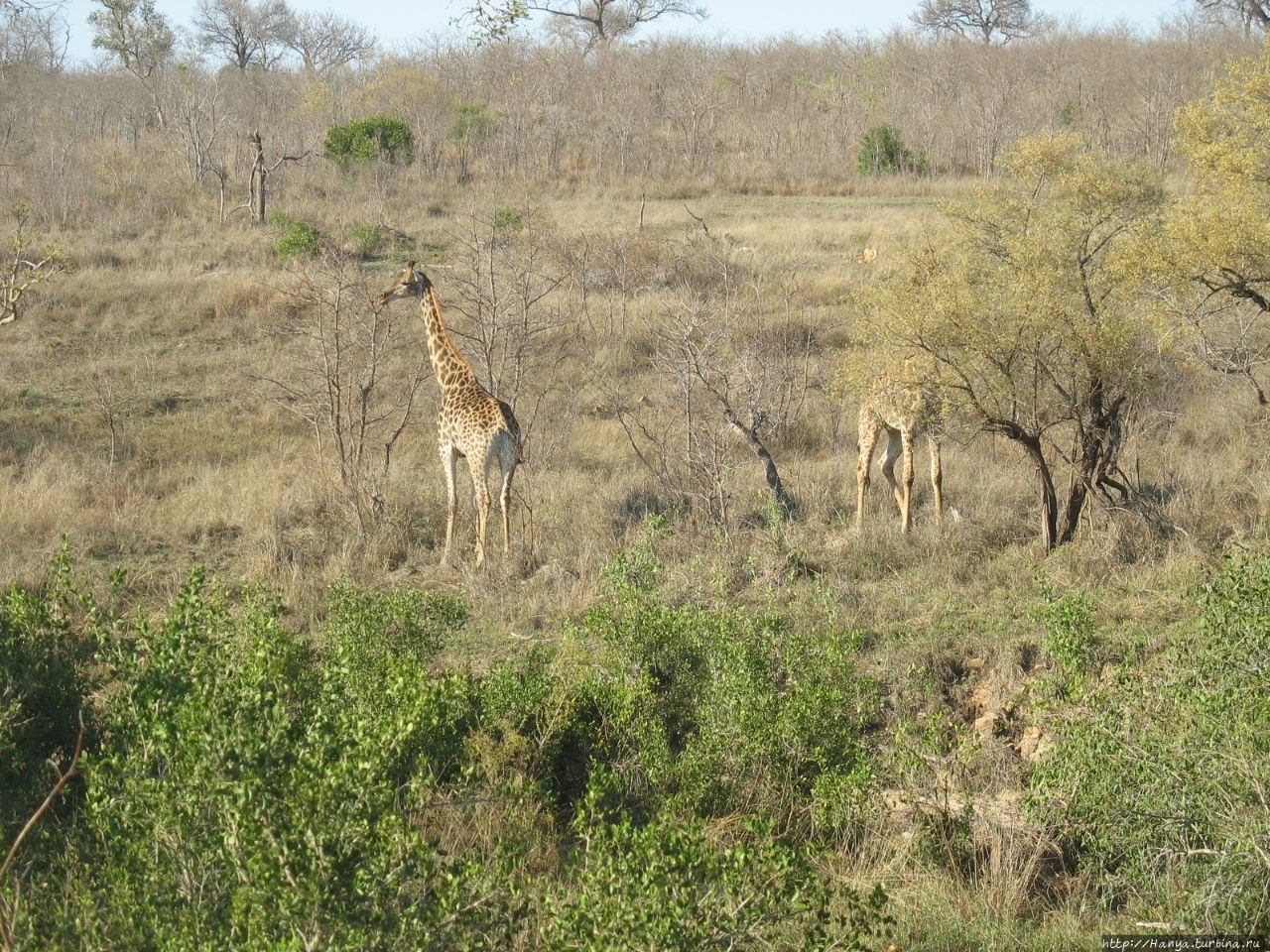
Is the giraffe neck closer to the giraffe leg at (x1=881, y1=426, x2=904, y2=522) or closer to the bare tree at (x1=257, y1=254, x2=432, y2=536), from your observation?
the bare tree at (x1=257, y1=254, x2=432, y2=536)

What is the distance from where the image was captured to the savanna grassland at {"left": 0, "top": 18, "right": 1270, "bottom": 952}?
A: 4555 mm

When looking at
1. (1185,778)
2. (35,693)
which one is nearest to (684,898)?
(1185,778)

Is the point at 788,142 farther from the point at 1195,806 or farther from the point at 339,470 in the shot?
the point at 1195,806

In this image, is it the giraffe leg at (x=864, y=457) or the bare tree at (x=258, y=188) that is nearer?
the giraffe leg at (x=864, y=457)

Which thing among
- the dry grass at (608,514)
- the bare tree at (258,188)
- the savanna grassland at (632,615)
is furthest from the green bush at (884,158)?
the bare tree at (258,188)

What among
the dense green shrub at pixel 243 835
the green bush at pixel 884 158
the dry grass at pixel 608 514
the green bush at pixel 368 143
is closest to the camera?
the dense green shrub at pixel 243 835

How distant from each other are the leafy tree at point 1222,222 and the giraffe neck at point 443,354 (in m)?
5.53

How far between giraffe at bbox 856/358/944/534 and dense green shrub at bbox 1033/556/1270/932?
155 inches

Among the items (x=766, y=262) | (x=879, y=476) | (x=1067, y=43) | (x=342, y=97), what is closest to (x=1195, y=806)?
(x=879, y=476)

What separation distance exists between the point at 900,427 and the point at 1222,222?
295 cm

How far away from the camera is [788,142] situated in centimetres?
3297

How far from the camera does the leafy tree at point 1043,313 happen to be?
939 centimetres

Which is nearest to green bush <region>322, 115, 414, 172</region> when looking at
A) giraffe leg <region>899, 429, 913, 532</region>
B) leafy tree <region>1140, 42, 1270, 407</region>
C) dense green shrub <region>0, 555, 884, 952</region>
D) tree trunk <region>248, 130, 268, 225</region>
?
tree trunk <region>248, 130, 268, 225</region>

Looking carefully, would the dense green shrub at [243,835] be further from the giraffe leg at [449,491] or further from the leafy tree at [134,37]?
the leafy tree at [134,37]
